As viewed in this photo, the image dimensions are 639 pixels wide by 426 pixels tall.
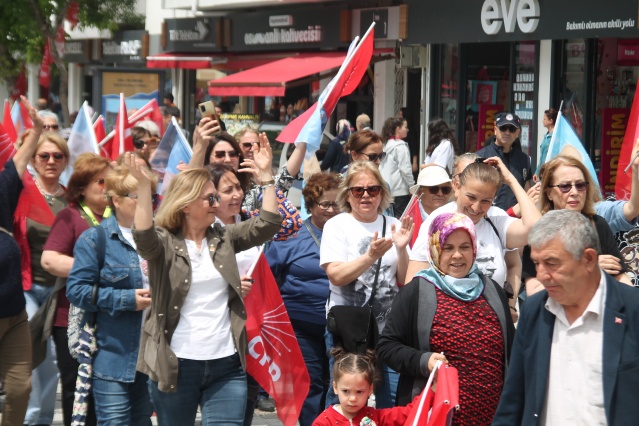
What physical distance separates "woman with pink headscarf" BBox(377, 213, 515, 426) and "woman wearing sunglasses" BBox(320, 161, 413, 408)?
38.4 inches

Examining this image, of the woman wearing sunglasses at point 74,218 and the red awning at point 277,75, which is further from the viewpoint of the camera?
the red awning at point 277,75

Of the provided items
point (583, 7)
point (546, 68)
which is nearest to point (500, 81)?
point (546, 68)

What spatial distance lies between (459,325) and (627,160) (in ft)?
11.1

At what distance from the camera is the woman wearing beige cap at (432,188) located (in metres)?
7.57

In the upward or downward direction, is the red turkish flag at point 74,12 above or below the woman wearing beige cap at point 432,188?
above

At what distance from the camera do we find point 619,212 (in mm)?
6738

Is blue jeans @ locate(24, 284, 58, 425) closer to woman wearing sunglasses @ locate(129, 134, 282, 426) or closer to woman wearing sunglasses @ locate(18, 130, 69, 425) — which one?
woman wearing sunglasses @ locate(18, 130, 69, 425)

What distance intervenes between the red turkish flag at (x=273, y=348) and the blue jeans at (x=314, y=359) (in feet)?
0.75

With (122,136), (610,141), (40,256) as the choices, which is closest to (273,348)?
(40,256)

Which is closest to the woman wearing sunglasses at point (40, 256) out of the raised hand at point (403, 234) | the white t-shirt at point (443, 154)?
the raised hand at point (403, 234)

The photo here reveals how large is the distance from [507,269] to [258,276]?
4.73 feet

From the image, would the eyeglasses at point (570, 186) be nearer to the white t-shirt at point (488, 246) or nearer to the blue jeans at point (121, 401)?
the white t-shirt at point (488, 246)

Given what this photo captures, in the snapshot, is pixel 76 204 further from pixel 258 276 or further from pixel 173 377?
pixel 173 377

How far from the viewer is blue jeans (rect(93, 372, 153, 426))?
20.7 ft
